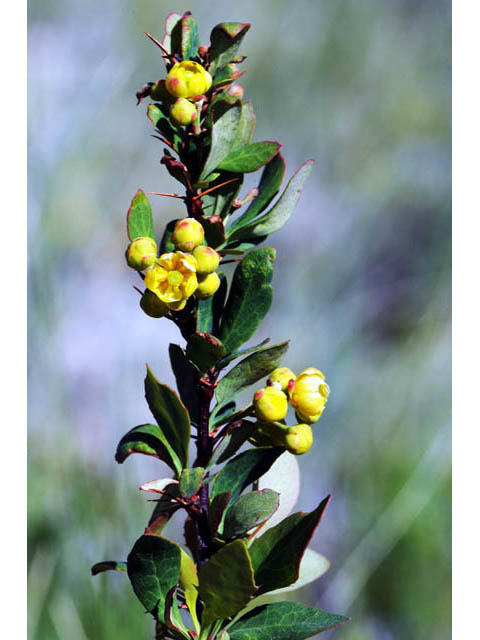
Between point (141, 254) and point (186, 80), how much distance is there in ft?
0.38

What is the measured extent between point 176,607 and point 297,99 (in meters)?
0.91

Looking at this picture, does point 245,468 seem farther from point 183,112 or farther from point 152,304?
point 183,112

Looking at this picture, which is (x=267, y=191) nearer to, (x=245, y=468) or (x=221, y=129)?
(x=221, y=129)

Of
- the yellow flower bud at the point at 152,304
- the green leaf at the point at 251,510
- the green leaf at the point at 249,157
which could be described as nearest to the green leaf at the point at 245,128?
the green leaf at the point at 249,157

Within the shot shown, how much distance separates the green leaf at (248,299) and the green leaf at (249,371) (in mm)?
14

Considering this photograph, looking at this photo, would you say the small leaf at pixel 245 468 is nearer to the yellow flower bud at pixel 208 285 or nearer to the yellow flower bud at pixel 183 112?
the yellow flower bud at pixel 208 285

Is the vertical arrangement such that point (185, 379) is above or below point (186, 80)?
below

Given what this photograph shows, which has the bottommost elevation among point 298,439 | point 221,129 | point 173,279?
point 298,439

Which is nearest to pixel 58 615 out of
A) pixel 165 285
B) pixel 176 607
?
pixel 176 607

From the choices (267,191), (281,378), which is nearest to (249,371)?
(281,378)

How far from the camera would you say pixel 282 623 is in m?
0.49

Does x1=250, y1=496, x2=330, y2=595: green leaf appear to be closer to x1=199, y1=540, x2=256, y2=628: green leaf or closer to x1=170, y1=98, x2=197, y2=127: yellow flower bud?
x1=199, y1=540, x2=256, y2=628: green leaf

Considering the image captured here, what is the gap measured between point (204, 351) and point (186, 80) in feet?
0.56

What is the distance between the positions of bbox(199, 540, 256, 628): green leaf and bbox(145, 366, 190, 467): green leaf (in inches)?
2.9
